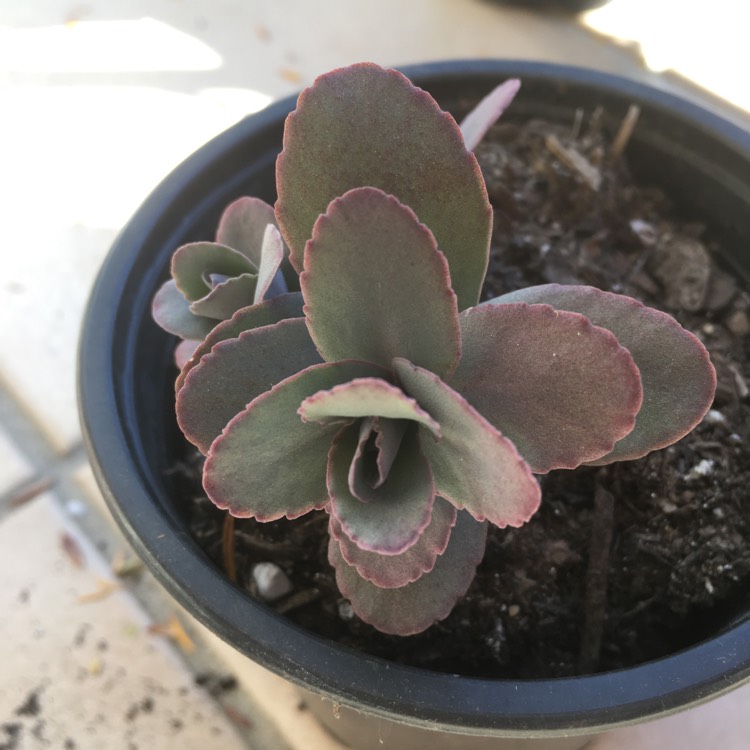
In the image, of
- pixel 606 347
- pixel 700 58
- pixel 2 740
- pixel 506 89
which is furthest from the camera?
pixel 700 58

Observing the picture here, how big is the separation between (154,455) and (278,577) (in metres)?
0.15

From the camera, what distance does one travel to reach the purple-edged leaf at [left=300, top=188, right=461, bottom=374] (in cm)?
39

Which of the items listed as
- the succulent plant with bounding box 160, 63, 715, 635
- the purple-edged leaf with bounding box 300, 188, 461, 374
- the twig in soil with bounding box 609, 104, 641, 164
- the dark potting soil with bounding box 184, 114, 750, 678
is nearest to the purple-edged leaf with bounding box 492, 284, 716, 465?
the succulent plant with bounding box 160, 63, 715, 635

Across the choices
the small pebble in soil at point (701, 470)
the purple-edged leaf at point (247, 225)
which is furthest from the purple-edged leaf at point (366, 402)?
the small pebble in soil at point (701, 470)

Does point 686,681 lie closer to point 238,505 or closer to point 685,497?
point 685,497

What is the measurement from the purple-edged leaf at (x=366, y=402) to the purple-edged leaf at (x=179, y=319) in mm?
204

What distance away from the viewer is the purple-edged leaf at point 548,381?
40 centimetres

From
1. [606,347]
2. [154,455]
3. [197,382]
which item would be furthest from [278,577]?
[606,347]

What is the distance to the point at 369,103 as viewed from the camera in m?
0.45

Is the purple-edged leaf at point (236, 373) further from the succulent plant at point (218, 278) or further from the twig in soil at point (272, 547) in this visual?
the twig in soil at point (272, 547)

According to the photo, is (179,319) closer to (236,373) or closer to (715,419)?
(236,373)

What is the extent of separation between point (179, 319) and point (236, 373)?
0.13m

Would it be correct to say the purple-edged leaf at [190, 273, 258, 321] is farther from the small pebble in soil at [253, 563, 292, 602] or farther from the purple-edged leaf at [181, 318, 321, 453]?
the small pebble in soil at [253, 563, 292, 602]

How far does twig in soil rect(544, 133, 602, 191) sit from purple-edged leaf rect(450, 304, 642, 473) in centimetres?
45
